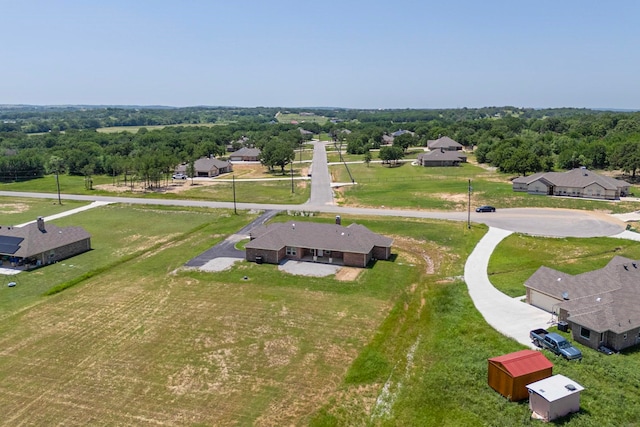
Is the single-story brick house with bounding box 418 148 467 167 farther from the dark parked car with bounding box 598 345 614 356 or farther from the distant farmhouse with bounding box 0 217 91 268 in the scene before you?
the dark parked car with bounding box 598 345 614 356

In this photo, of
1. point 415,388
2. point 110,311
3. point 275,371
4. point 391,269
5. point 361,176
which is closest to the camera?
point 415,388

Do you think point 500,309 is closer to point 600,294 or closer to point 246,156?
point 600,294

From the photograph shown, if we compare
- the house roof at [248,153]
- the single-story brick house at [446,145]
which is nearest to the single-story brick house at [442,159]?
the single-story brick house at [446,145]

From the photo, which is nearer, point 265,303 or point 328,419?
point 328,419

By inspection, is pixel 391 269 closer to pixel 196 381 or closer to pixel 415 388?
pixel 415 388

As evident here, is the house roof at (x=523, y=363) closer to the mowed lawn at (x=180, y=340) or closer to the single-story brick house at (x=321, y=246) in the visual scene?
the mowed lawn at (x=180, y=340)

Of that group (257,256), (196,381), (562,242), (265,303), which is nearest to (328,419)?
(196,381)

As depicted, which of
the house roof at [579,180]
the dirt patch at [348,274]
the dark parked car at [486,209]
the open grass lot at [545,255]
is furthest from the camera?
the house roof at [579,180]
